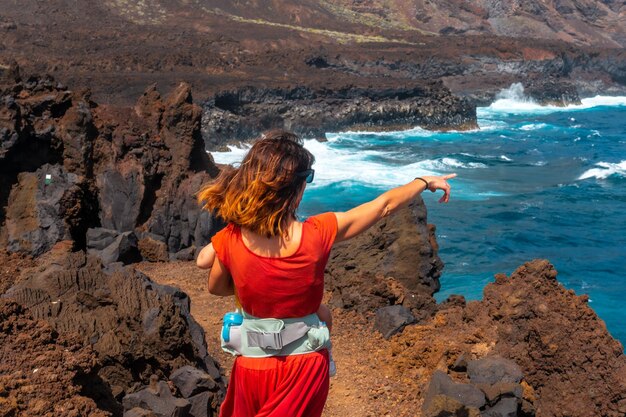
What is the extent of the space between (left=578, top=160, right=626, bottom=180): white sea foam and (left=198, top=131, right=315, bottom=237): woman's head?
80.7ft

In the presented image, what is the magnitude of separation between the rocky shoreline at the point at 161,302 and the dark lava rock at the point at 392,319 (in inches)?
0.6

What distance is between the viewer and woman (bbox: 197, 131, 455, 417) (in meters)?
2.52

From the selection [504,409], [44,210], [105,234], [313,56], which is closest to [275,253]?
[504,409]

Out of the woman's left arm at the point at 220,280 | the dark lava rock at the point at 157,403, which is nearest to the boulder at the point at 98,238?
the dark lava rock at the point at 157,403

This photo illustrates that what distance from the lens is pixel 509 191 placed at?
2312 centimetres

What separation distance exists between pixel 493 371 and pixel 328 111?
30114 mm

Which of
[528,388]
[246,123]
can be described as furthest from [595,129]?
[528,388]

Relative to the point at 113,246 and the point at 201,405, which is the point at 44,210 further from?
the point at 201,405

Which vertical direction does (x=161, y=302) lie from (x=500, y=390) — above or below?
above

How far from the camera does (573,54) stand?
60.4m

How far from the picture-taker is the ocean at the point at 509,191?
51.0 ft

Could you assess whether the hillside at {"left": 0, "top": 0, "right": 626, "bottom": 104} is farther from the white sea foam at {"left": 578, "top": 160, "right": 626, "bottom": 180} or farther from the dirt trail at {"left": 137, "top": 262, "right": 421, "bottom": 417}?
the dirt trail at {"left": 137, "top": 262, "right": 421, "bottom": 417}

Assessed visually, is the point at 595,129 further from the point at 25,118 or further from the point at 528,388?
the point at 528,388

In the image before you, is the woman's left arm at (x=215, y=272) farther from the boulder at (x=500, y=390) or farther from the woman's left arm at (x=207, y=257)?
the boulder at (x=500, y=390)
